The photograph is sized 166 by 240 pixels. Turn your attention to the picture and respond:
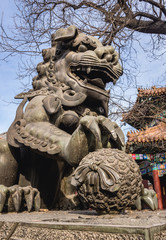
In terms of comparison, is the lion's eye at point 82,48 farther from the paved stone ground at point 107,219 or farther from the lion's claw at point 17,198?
the paved stone ground at point 107,219

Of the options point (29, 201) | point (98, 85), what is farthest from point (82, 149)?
point (98, 85)

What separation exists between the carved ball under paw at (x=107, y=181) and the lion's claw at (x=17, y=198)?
1.89 ft

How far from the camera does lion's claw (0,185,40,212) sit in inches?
66.3

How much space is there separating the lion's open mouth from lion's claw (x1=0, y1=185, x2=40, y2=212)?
0.99 metres

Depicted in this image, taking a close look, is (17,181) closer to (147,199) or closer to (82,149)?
(82,149)

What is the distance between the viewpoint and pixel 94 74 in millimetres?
2139

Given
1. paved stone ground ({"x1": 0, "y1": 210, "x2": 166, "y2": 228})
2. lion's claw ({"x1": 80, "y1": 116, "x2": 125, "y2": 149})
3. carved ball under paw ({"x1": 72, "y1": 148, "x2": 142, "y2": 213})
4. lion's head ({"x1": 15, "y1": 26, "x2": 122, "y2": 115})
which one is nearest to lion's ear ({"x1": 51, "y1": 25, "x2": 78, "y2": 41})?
lion's head ({"x1": 15, "y1": 26, "x2": 122, "y2": 115})

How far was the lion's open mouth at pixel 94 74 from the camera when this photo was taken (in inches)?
80.2

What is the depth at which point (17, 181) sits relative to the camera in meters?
2.16

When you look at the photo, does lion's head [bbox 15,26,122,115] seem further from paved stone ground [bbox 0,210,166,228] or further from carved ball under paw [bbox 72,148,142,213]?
paved stone ground [bbox 0,210,166,228]

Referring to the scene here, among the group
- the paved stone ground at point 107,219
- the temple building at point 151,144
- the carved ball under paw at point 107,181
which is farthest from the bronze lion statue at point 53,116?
the temple building at point 151,144

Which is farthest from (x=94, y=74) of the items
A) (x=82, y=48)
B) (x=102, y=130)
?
(x=102, y=130)

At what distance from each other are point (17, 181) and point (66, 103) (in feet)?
2.68

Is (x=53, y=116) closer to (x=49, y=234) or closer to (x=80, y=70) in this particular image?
(x=80, y=70)
